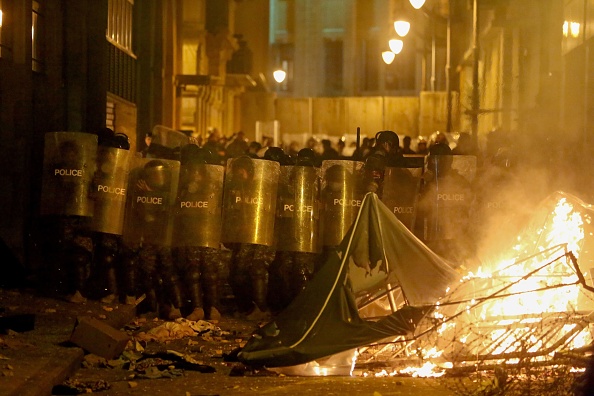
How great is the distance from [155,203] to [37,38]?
4968mm

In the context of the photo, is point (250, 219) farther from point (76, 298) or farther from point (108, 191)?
point (76, 298)

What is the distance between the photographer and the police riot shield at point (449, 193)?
11227 millimetres

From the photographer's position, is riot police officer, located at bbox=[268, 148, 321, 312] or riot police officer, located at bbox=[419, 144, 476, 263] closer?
riot police officer, located at bbox=[268, 148, 321, 312]

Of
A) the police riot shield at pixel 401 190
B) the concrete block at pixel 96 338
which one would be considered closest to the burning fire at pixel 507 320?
the concrete block at pixel 96 338

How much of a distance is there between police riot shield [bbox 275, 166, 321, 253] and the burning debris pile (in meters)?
2.66

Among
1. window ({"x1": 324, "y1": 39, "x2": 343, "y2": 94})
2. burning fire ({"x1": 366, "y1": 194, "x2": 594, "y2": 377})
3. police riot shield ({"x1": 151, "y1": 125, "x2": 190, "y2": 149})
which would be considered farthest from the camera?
window ({"x1": 324, "y1": 39, "x2": 343, "y2": 94})

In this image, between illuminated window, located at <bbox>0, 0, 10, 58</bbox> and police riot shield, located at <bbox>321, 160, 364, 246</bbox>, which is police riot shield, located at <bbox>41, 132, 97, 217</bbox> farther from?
illuminated window, located at <bbox>0, 0, 10, 58</bbox>

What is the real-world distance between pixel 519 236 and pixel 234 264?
322 cm

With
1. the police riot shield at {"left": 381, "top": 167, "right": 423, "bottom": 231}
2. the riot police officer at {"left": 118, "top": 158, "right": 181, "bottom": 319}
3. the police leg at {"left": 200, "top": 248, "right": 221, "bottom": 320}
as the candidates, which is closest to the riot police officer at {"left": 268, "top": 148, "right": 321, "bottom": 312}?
the police leg at {"left": 200, "top": 248, "right": 221, "bottom": 320}

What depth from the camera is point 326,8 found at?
47.2 metres

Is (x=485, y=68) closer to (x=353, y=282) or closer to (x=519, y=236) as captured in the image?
(x=519, y=236)

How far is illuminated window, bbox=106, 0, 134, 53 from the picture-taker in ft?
61.2

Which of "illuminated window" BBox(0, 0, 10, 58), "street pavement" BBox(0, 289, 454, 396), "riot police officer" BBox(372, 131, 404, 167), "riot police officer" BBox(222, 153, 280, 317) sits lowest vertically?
"street pavement" BBox(0, 289, 454, 396)

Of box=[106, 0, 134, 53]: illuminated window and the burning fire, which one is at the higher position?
box=[106, 0, 134, 53]: illuminated window
